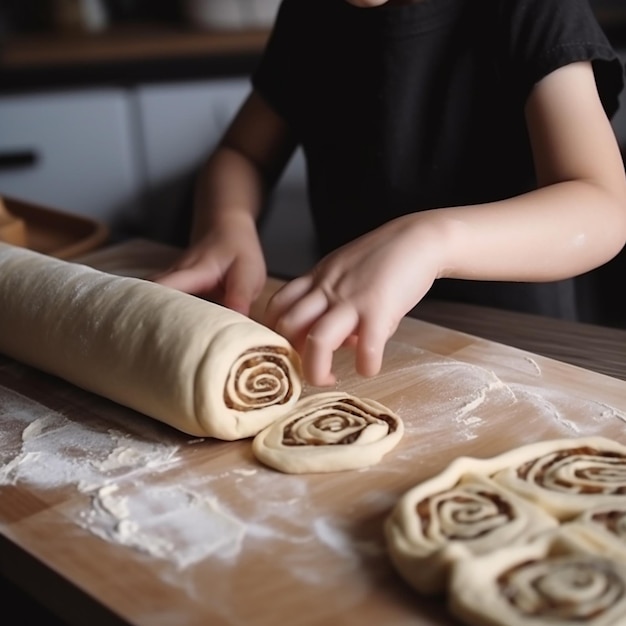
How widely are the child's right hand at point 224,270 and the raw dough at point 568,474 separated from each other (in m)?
0.36

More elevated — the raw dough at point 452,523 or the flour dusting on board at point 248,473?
the raw dough at point 452,523

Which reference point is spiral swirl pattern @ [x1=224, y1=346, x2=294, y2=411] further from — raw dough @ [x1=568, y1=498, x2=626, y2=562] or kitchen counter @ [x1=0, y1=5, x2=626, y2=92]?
→ kitchen counter @ [x1=0, y1=5, x2=626, y2=92]

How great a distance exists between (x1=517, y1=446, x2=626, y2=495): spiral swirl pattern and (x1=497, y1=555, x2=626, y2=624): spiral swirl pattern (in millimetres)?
79

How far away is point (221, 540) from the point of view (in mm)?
561

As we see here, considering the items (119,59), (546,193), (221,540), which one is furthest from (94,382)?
(119,59)

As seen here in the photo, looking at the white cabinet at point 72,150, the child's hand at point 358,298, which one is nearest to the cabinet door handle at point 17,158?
the white cabinet at point 72,150

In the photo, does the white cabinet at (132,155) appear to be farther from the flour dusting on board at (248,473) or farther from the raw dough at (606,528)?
the raw dough at (606,528)

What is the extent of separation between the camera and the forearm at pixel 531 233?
0.73 m

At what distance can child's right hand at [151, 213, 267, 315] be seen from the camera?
0.90m

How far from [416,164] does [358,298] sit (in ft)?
1.34

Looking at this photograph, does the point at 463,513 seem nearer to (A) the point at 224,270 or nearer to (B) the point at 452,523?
(B) the point at 452,523

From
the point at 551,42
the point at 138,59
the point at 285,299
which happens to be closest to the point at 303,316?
the point at 285,299

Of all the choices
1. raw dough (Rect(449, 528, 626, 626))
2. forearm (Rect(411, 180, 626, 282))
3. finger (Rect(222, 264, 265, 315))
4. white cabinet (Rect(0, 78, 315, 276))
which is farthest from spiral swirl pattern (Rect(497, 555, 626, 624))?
white cabinet (Rect(0, 78, 315, 276))

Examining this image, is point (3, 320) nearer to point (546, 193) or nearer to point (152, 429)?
point (152, 429)
